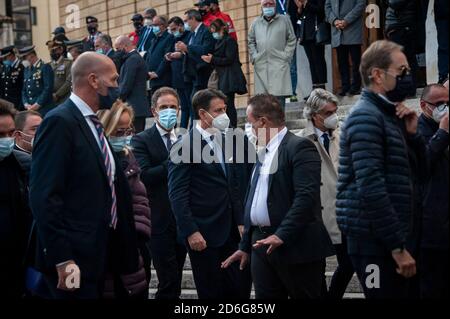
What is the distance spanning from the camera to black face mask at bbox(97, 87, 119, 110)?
18.7ft

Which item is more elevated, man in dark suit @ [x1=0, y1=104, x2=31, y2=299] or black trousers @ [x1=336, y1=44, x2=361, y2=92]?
black trousers @ [x1=336, y1=44, x2=361, y2=92]

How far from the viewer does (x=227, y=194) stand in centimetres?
760

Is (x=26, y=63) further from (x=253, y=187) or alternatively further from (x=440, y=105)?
(x=440, y=105)

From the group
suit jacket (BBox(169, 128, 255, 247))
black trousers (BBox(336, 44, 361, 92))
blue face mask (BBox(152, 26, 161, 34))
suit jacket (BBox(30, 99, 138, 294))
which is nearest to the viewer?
suit jacket (BBox(30, 99, 138, 294))

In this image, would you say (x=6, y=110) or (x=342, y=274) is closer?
(x=6, y=110)

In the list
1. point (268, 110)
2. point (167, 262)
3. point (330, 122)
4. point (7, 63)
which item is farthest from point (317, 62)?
point (7, 63)

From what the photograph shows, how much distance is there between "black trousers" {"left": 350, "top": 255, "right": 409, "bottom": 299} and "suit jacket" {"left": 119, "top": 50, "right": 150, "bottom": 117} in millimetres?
8807

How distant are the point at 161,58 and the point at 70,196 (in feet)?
30.6

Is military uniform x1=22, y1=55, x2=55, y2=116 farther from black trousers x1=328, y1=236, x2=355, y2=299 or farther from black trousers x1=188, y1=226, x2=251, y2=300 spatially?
black trousers x1=328, y1=236, x2=355, y2=299

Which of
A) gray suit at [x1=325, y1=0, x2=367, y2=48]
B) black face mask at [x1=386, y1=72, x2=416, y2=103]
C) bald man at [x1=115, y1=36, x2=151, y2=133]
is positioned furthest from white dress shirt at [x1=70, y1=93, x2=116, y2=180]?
bald man at [x1=115, y1=36, x2=151, y2=133]

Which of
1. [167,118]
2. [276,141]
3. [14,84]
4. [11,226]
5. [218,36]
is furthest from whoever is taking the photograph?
[14,84]
